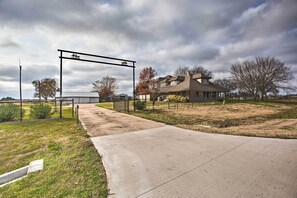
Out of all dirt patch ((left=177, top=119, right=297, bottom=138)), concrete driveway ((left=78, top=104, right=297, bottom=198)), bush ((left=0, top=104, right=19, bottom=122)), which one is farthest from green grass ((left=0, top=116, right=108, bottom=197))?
bush ((left=0, top=104, right=19, bottom=122))

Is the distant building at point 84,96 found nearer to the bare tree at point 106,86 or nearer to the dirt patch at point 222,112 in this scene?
the bare tree at point 106,86

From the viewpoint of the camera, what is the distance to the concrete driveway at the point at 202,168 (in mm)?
2484

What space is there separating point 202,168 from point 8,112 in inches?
529

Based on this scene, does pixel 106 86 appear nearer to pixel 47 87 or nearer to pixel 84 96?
pixel 84 96

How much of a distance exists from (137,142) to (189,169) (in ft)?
7.93

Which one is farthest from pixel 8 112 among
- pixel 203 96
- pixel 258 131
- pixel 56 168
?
pixel 203 96

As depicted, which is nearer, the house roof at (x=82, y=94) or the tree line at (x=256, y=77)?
the tree line at (x=256, y=77)

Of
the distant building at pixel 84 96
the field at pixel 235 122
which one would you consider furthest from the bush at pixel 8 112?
the distant building at pixel 84 96

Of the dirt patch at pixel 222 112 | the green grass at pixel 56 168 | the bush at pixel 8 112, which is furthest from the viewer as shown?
the dirt patch at pixel 222 112

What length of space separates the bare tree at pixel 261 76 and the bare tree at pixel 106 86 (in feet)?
131

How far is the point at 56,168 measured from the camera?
371 cm

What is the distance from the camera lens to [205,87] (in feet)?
111

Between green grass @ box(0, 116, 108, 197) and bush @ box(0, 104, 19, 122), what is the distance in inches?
220

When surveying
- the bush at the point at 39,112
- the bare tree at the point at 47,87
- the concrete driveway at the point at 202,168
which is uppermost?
the bare tree at the point at 47,87
